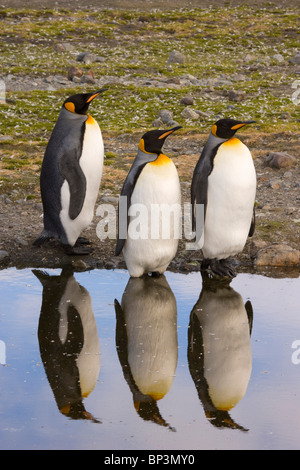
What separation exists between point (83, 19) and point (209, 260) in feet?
57.5

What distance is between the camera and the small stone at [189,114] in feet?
37.6

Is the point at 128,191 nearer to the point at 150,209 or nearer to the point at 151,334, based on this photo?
the point at 150,209

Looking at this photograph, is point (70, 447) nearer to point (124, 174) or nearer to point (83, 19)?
point (124, 174)

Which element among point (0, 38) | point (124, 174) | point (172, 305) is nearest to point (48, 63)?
point (0, 38)

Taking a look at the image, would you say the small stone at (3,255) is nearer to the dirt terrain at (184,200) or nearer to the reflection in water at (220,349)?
the dirt terrain at (184,200)

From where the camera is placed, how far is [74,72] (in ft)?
48.8

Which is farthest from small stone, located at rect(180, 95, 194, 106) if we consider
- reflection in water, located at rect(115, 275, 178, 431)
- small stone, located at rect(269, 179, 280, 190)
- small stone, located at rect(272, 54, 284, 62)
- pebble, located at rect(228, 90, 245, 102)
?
reflection in water, located at rect(115, 275, 178, 431)

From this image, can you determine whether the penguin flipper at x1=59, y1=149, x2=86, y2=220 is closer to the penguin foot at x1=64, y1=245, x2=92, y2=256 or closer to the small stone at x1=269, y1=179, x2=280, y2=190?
the penguin foot at x1=64, y1=245, x2=92, y2=256

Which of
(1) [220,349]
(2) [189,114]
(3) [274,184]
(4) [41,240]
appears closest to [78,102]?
(4) [41,240]

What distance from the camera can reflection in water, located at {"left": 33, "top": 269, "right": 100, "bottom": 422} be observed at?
3811 mm

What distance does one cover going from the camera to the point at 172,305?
5.14 metres

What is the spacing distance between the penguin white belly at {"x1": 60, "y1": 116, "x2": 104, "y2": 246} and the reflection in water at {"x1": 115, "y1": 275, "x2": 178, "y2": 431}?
847 millimetres

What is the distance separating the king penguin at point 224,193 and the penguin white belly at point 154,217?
0.78 feet

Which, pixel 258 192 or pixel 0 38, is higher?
pixel 0 38
